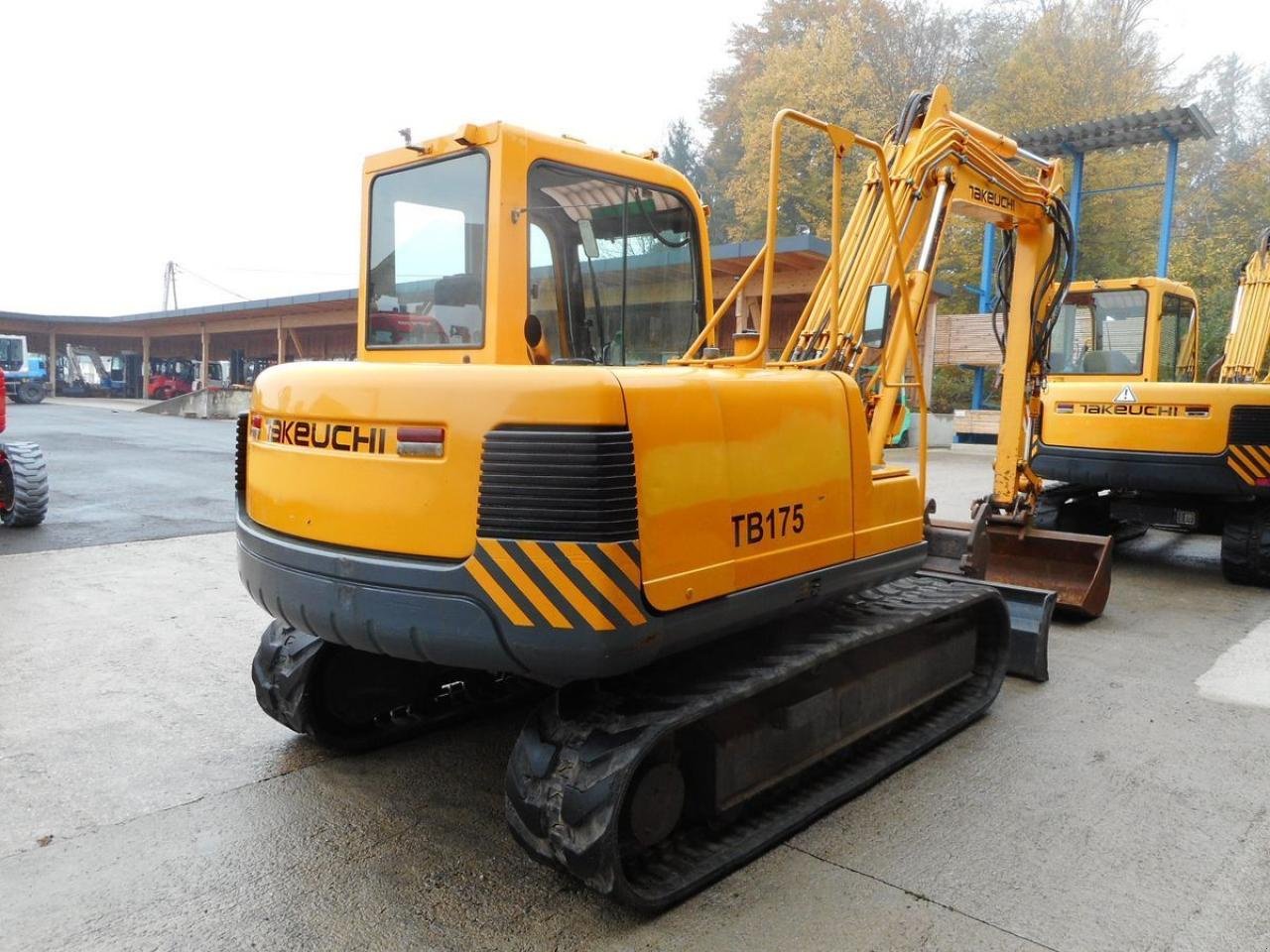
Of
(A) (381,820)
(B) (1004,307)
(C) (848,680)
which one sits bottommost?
(A) (381,820)

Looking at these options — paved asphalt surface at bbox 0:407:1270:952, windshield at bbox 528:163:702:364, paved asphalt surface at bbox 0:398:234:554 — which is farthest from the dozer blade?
paved asphalt surface at bbox 0:398:234:554

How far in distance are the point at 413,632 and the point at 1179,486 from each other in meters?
6.35

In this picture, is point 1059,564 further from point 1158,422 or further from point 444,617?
point 444,617

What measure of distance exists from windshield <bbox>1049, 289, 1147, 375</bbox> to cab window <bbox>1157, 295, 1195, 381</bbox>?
0.80 ft

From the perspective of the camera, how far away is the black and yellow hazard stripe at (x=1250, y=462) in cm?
656

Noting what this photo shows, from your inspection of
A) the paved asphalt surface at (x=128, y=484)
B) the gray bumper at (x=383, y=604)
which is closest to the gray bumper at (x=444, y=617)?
the gray bumper at (x=383, y=604)

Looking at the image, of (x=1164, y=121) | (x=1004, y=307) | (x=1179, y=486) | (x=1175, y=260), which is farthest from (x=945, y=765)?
(x=1175, y=260)

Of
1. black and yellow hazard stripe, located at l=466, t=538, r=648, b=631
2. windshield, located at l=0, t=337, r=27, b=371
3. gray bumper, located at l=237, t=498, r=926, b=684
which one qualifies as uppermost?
windshield, located at l=0, t=337, r=27, b=371

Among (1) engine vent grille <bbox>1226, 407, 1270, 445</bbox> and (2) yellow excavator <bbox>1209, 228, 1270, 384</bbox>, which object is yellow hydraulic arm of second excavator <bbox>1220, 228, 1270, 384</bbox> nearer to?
(2) yellow excavator <bbox>1209, 228, 1270, 384</bbox>

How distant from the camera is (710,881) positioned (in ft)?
9.02

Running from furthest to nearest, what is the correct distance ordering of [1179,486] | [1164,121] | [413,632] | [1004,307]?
1. [1164,121]
2. [1179,486]
3. [1004,307]
4. [413,632]

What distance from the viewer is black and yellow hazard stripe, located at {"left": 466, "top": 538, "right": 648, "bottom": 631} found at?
2.39 meters

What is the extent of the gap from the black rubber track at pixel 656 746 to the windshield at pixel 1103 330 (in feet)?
21.0

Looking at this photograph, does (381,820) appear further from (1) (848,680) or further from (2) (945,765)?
(2) (945,765)
